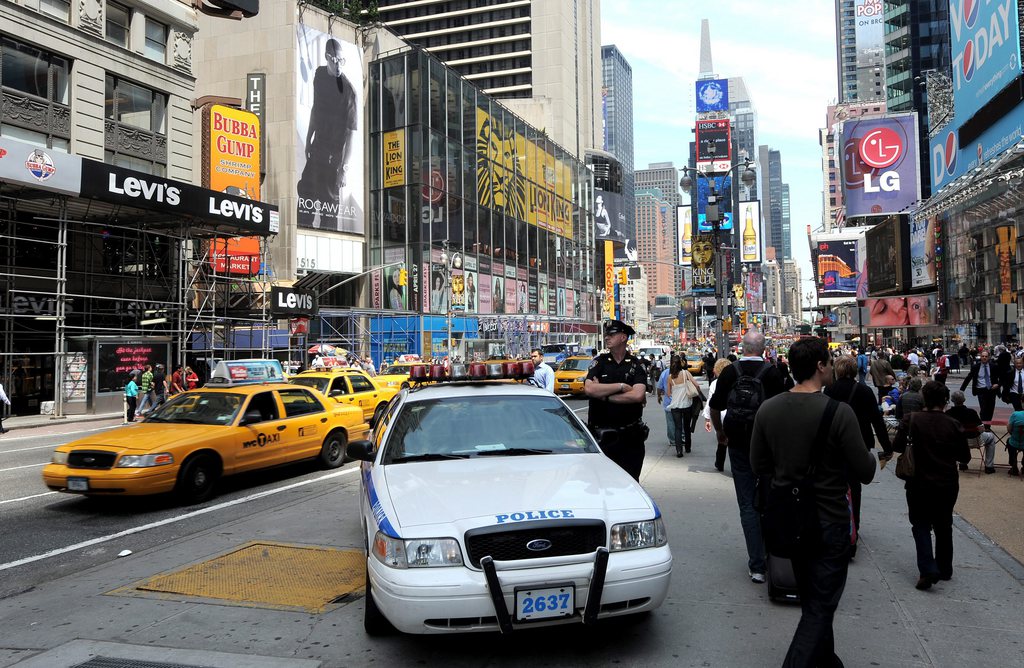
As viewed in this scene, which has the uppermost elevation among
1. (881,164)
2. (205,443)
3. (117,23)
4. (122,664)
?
(881,164)

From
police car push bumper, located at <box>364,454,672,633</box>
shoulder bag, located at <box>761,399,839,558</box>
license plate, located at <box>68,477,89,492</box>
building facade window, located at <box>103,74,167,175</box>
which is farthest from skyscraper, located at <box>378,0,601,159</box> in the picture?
shoulder bag, located at <box>761,399,839,558</box>

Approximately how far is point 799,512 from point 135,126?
105 ft

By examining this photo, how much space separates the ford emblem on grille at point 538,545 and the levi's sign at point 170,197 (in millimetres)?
23470

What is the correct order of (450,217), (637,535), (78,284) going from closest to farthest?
(637,535), (78,284), (450,217)

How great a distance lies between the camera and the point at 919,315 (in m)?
67.9

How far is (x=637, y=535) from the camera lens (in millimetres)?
4148

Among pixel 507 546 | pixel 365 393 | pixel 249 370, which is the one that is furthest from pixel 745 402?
pixel 249 370

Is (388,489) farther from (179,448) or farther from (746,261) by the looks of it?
(746,261)

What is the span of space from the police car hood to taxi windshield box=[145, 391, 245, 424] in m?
5.79

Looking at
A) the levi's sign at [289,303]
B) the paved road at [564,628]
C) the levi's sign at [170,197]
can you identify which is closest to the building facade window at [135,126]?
the levi's sign at [170,197]

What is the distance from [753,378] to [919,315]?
71767 mm

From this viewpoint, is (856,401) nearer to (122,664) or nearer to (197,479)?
(122,664)

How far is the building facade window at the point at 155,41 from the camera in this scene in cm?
3005

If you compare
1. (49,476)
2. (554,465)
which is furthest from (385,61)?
(554,465)
